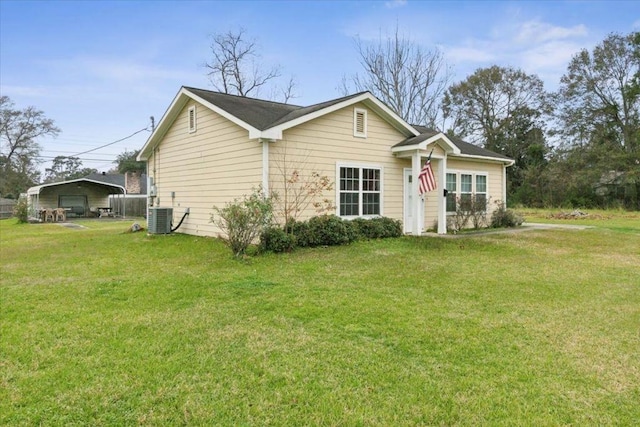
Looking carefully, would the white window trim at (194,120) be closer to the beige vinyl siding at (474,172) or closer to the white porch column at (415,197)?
the white porch column at (415,197)

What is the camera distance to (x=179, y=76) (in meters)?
25.8

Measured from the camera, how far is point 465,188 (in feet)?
47.1

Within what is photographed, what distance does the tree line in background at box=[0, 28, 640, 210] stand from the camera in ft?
87.9

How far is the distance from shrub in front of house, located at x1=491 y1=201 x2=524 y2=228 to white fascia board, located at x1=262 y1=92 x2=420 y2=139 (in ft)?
16.9

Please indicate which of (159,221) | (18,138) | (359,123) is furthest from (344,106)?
(18,138)

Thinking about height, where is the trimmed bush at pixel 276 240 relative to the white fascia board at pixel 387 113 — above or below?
below

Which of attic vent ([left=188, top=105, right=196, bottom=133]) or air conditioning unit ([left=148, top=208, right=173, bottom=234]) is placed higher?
attic vent ([left=188, top=105, right=196, bottom=133])

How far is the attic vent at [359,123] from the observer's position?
11117 mm

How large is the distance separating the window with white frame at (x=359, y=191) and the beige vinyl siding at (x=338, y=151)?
0.17 m

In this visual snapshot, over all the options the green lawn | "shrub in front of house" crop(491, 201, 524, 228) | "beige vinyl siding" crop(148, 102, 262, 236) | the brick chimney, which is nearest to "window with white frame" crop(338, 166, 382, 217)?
"beige vinyl siding" crop(148, 102, 262, 236)

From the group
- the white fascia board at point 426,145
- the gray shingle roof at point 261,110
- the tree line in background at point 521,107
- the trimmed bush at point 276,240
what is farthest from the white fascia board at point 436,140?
the tree line in background at point 521,107

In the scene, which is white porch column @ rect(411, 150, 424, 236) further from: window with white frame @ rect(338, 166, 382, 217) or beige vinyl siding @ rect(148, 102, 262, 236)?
beige vinyl siding @ rect(148, 102, 262, 236)

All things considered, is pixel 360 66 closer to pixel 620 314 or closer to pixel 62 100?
pixel 62 100

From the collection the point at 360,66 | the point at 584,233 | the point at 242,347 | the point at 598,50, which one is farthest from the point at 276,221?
the point at 598,50
